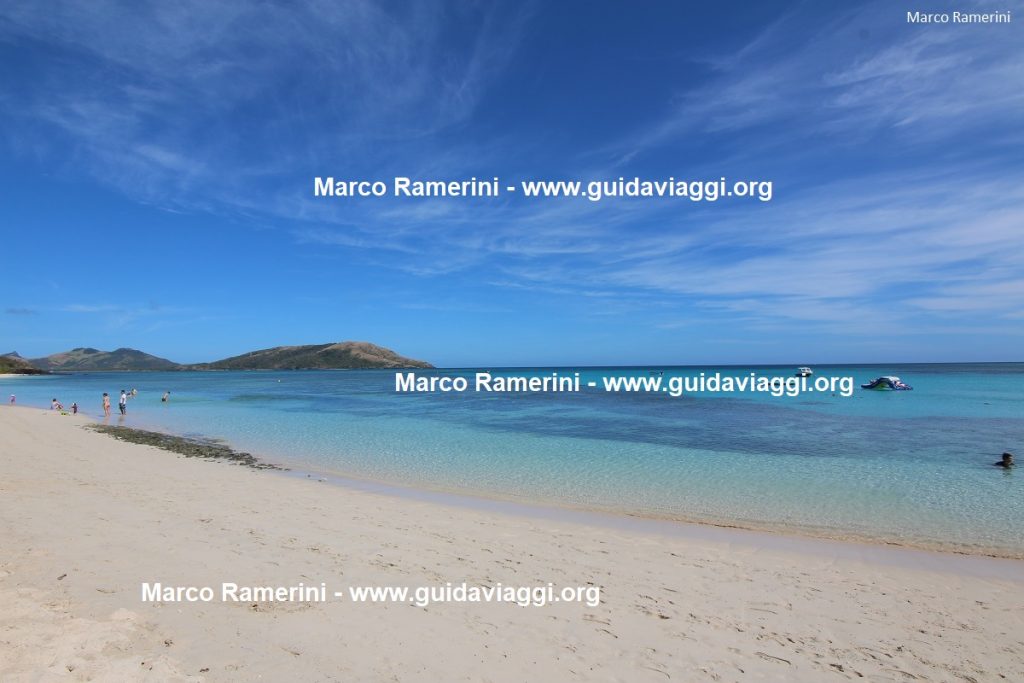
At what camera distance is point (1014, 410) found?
38.2 meters

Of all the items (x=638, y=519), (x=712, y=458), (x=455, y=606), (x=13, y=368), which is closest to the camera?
(x=455, y=606)

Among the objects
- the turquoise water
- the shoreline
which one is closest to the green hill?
the turquoise water

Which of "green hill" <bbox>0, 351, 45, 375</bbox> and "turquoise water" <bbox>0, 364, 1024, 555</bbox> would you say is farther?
"green hill" <bbox>0, 351, 45, 375</bbox>

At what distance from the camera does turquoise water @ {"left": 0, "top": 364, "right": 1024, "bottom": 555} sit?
13023 millimetres

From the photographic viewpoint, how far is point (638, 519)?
12.6 metres

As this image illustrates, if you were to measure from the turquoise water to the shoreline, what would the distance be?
5.7 inches

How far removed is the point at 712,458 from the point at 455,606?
1597 centimetres

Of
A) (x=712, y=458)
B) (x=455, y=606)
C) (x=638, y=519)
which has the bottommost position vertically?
(x=638, y=519)

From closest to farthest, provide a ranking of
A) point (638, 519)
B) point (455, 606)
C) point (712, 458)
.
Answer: point (455, 606)
point (638, 519)
point (712, 458)

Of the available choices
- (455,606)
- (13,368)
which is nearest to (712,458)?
(455,606)

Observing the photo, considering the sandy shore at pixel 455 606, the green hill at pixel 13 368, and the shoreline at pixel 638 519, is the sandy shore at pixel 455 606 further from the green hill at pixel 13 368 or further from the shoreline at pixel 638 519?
the green hill at pixel 13 368

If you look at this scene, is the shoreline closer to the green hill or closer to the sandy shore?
the sandy shore

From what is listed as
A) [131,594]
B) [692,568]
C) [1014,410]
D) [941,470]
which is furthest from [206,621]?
[1014,410]

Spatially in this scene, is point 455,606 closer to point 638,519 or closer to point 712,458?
point 638,519
